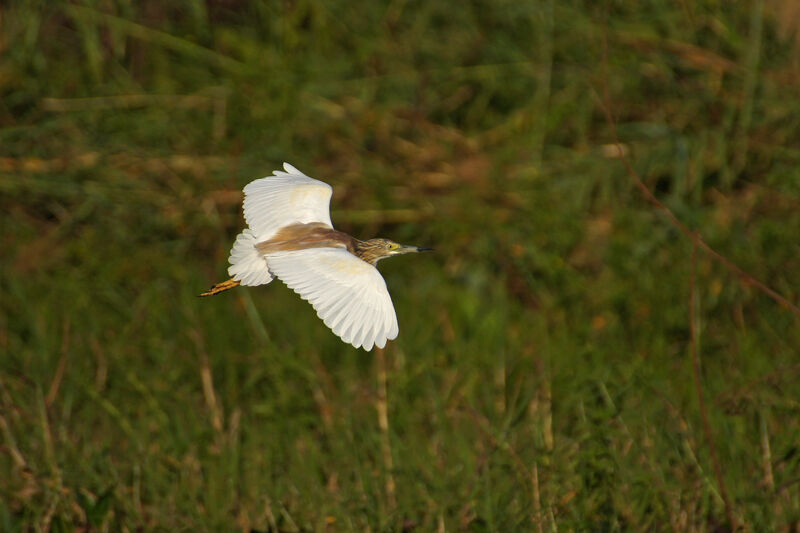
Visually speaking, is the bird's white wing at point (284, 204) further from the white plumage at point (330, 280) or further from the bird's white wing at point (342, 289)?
the bird's white wing at point (342, 289)

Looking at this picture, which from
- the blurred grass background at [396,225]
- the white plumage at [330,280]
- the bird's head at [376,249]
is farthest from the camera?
the blurred grass background at [396,225]

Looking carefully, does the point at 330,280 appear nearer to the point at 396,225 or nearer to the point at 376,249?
the point at 376,249

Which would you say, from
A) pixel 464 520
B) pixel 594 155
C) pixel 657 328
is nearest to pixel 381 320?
pixel 464 520

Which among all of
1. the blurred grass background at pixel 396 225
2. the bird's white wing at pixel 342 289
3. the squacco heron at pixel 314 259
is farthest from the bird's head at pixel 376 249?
the blurred grass background at pixel 396 225

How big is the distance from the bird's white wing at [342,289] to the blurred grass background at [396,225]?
123 centimetres

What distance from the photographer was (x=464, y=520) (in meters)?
2.63

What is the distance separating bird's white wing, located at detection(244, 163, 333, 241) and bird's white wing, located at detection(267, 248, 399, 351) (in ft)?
0.60

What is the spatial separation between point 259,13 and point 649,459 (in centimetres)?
312

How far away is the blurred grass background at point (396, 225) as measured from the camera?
309 centimetres

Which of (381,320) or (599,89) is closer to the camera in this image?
(381,320)

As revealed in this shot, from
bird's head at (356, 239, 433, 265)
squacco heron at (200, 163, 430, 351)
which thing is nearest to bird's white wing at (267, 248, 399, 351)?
squacco heron at (200, 163, 430, 351)

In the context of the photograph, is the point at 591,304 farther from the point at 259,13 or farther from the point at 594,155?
the point at 259,13

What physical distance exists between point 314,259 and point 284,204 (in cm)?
29

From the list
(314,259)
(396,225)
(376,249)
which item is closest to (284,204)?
(376,249)
